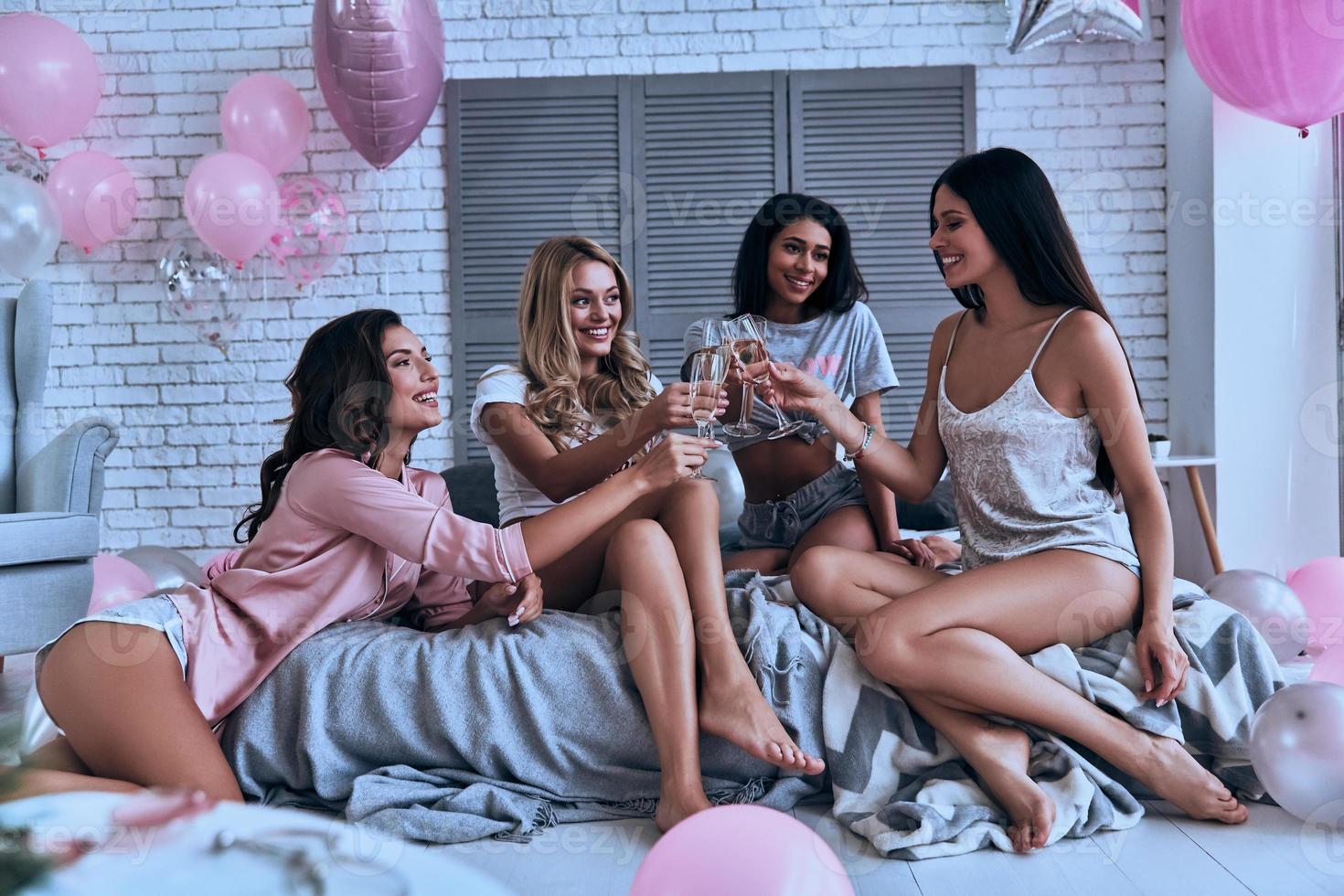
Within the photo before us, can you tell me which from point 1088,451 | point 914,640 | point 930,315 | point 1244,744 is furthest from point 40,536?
point 930,315

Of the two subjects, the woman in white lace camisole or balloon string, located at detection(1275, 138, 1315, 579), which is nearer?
the woman in white lace camisole

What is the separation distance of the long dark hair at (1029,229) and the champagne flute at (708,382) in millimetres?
520

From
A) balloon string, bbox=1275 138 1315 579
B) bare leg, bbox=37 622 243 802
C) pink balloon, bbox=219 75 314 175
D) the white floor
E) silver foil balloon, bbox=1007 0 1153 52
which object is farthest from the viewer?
pink balloon, bbox=219 75 314 175

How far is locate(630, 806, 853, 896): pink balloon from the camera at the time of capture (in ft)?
3.48

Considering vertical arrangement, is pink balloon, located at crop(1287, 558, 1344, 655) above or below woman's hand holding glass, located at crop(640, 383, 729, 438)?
below

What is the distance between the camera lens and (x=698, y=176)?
4.08 metres

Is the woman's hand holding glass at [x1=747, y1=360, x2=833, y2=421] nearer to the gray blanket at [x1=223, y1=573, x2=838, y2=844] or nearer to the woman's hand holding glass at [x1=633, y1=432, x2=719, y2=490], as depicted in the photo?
the woman's hand holding glass at [x1=633, y1=432, x2=719, y2=490]

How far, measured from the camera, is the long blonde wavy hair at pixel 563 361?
206 centimetres

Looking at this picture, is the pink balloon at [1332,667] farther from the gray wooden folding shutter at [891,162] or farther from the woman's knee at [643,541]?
the gray wooden folding shutter at [891,162]

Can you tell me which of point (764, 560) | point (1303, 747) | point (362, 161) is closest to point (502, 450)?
point (764, 560)

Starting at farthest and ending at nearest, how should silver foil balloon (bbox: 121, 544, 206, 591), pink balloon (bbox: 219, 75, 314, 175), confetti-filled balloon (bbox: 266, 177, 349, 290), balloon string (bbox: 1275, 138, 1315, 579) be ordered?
confetti-filled balloon (bbox: 266, 177, 349, 290), pink balloon (bbox: 219, 75, 314, 175), balloon string (bbox: 1275, 138, 1315, 579), silver foil balloon (bbox: 121, 544, 206, 591)

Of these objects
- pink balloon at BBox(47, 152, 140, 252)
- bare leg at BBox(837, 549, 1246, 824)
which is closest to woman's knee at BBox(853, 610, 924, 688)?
bare leg at BBox(837, 549, 1246, 824)

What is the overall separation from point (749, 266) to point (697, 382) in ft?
2.59

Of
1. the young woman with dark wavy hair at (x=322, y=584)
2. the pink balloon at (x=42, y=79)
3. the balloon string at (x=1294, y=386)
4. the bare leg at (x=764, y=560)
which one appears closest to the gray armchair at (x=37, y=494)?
the pink balloon at (x=42, y=79)
